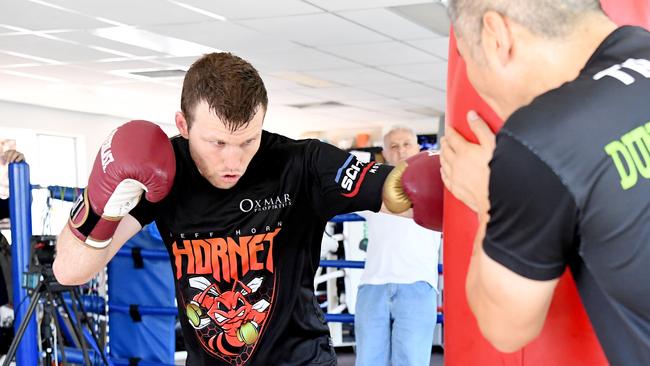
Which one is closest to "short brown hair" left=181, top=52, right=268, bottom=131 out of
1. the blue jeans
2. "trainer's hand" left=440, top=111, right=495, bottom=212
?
"trainer's hand" left=440, top=111, right=495, bottom=212

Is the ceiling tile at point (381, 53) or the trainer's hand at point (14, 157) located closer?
the trainer's hand at point (14, 157)

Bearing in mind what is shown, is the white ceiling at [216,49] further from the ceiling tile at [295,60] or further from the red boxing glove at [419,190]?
the red boxing glove at [419,190]

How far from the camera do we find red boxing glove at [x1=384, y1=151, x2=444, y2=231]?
1543 mm

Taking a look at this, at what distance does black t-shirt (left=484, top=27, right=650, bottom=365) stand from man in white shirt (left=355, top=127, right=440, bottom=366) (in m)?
2.59

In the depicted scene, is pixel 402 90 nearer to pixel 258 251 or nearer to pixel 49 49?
pixel 49 49

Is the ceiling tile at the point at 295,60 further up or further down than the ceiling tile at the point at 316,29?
further down

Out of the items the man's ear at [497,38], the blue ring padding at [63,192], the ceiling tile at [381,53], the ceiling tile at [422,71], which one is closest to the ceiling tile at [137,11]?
the ceiling tile at [381,53]

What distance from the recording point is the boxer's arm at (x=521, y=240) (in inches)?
36.3

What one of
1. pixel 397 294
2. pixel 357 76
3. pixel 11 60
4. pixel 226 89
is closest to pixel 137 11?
pixel 11 60

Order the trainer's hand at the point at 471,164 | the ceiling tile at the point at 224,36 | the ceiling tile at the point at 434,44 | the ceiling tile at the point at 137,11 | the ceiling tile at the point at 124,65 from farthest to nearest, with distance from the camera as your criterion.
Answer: the ceiling tile at the point at 124,65, the ceiling tile at the point at 434,44, the ceiling tile at the point at 224,36, the ceiling tile at the point at 137,11, the trainer's hand at the point at 471,164

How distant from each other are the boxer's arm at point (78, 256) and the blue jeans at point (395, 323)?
197cm

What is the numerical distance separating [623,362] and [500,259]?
0.70 ft

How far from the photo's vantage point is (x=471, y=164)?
3.80ft

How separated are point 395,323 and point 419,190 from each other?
7.13 ft
